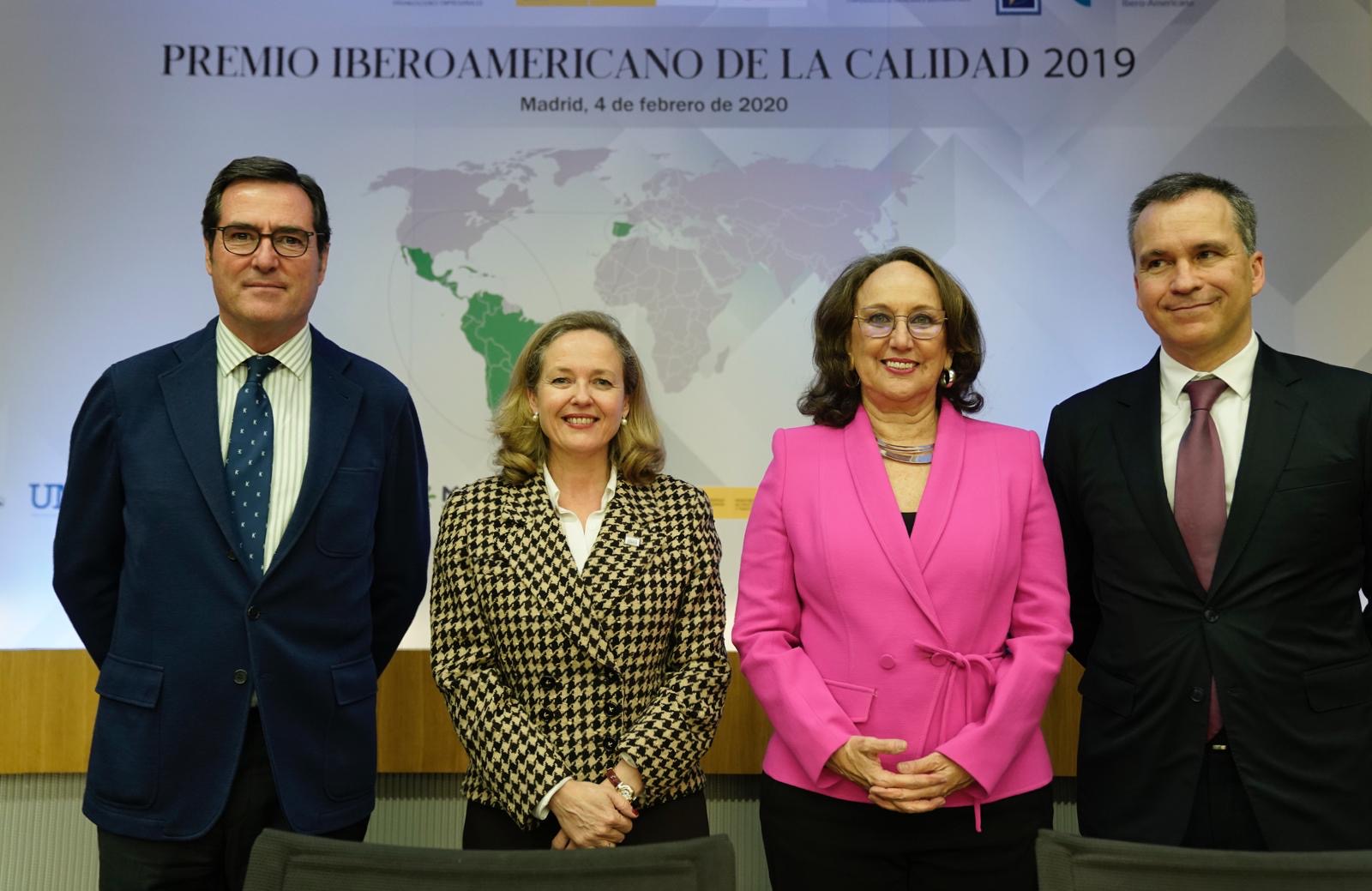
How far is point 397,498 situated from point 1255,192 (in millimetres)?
2985

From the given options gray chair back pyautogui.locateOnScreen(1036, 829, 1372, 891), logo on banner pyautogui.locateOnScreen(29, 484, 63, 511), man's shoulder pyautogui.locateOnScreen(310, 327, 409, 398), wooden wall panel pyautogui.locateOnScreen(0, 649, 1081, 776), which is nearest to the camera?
gray chair back pyautogui.locateOnScreen(1036, 829, 1372, 891)

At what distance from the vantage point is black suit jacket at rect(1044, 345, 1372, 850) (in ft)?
6.32

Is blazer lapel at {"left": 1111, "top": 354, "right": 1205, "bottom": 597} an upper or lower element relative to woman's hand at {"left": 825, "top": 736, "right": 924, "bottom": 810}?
upper

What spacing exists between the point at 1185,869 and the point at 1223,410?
1.19 metres

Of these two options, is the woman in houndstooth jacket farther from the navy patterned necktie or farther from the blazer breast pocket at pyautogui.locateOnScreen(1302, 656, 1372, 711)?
the blazer breast pocket at pyautogui.locateOnScreen(1302, 656, 1372, 711)

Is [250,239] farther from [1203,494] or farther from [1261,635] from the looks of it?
[1261,635]

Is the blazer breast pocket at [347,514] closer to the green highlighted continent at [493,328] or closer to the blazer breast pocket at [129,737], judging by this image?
the blazer breast pocket at [129,737]

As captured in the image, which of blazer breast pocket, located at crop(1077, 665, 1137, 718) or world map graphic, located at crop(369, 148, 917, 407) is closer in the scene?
blazer breast pocket, located at crop(1077, 665, 1137, 718)

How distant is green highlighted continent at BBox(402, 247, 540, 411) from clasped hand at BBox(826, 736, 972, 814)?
206 cm

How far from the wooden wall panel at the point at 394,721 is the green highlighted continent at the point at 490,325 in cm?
104

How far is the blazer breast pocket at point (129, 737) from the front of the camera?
1.91 meters

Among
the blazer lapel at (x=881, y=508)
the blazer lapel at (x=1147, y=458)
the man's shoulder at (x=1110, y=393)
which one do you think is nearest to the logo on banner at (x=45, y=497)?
the blazer lapel at (x=881, y=508)

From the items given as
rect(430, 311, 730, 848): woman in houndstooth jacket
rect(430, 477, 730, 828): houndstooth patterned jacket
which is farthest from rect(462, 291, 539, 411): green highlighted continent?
rect(430, 477, 730, 828): houndstooth patterned jacket

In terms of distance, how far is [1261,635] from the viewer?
1938mm
